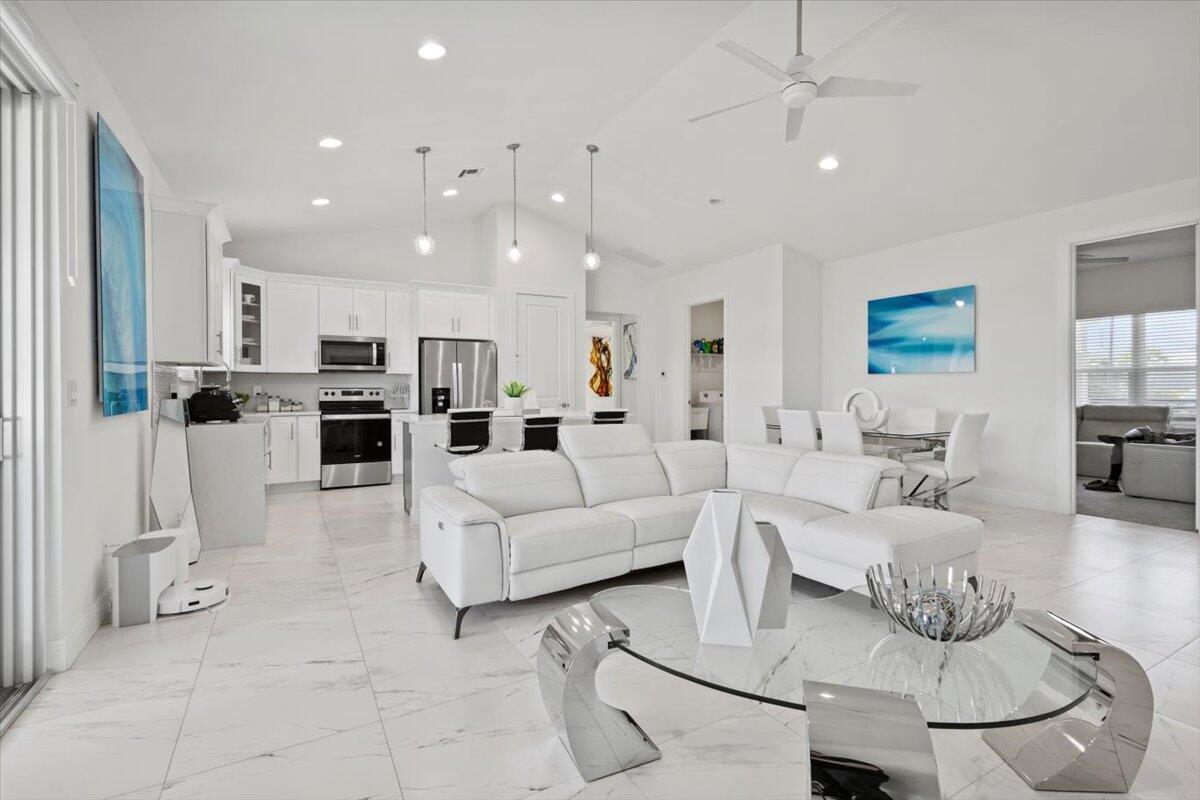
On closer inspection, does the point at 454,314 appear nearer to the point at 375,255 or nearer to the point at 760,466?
the point at 375,255

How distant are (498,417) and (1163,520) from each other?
574 cm

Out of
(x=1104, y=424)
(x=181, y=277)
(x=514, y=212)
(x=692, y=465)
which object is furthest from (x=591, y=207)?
(x=1104, y=424)

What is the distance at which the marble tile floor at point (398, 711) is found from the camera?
163 cm

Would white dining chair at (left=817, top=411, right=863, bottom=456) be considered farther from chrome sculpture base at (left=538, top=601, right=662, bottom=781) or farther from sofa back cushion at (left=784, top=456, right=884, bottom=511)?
chrome sculpture base at (left=538, top=601, right=662, bottom=781)

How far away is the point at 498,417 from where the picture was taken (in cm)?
529

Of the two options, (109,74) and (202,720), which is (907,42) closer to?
(109,74)

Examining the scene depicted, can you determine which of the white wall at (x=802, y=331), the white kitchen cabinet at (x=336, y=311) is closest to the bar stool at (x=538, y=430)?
the white kitchen cabinet at (x=336, y=311)

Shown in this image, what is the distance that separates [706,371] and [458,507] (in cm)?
790

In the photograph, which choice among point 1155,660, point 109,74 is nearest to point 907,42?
point 1155,660

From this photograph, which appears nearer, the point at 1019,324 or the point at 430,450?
the point at 430,450

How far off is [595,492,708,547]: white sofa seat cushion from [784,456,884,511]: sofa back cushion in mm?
650

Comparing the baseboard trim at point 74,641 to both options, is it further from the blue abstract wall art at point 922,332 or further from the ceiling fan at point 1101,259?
the ceiling fan at point 1101,259

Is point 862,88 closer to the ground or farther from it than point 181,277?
farther from it

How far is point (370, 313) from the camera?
6.79m
